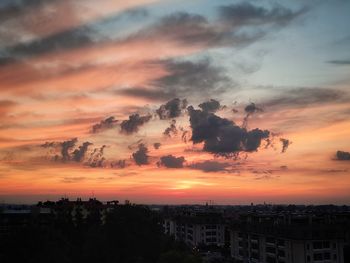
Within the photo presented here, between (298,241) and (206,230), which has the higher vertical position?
(298,241)

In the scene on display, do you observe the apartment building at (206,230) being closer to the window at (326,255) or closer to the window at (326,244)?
the window at (326,255)

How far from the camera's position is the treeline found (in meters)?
62.5

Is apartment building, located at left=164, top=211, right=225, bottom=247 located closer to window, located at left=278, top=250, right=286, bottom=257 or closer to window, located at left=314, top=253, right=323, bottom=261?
window, located at left=278, top=250, right=286, bottom=257

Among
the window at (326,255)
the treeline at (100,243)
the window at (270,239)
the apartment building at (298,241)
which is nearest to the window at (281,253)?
the apartment building at (298,241)

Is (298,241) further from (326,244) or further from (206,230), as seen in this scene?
(206,230)

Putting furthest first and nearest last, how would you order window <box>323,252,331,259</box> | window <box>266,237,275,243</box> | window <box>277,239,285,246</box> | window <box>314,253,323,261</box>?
window <box>266,237,275,243</box> < window <box>277,239,285,246</box> < window <box>323,252,331,259</box> < window <box>314,253,323,261</box>

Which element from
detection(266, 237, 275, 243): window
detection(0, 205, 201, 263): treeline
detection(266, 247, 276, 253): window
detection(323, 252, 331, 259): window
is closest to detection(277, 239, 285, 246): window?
detection(266, 237, 275, 243): window

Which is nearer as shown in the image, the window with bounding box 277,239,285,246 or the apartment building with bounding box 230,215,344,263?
the apartment building with bounding box 230,215,344,263

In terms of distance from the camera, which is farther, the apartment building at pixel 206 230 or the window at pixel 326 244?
the apartment building at pixel 206 230

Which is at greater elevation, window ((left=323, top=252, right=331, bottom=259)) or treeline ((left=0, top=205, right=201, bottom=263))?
treeline ((left=0, top=205, right=201, bottom=263))

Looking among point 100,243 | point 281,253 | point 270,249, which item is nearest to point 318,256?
point 281,253

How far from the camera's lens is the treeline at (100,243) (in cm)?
6253

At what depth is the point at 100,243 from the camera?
8312 centimetres

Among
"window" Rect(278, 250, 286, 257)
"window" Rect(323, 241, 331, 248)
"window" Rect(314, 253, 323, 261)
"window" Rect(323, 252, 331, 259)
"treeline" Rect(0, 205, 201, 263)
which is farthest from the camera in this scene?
"window" Rect(278, 250, 286, 257)
